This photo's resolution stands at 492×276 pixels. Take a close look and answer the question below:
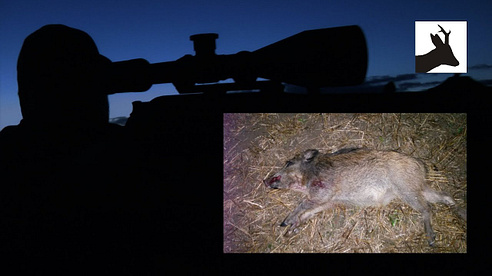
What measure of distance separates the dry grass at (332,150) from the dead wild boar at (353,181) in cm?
5

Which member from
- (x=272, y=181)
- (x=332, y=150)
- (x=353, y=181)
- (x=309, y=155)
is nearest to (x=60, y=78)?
(x=272, y=181)

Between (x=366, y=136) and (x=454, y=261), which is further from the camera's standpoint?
(x=366, y=136)

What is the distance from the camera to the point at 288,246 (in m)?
1.74

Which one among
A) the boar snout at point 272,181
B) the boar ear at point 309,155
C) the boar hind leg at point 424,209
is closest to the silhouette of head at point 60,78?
the boar snout at point 272,181

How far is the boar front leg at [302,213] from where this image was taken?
6.06 feet

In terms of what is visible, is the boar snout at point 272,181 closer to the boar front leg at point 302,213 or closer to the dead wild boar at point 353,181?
the dead wild boar at point 353,181

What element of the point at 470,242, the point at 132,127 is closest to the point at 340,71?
the point at 132,127

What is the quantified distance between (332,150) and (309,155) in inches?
6.4

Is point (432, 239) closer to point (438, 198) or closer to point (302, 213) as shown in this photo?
point (438, 198)

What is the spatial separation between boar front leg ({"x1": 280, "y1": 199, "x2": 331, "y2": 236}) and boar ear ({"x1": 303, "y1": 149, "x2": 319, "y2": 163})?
0.28 meters

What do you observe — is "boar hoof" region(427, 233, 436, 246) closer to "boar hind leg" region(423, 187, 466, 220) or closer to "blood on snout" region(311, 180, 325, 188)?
"boar hind leg" region(423, 187, 466, 220)

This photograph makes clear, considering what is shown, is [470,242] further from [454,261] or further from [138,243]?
[138,243]

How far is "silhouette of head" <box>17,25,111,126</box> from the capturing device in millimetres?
1187

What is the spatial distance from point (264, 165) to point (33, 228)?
1267 millimetres
